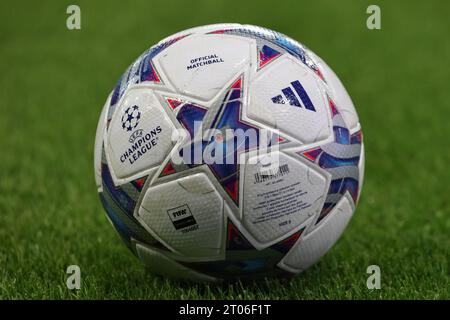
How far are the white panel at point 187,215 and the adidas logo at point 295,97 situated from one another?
56 cm

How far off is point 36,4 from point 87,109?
20.4 ft

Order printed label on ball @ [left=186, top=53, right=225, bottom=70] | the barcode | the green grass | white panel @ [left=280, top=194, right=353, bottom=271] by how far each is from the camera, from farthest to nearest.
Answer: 1. the green grass
2. white panel @ [left=280, top=194, right=353, bottom=271]
3. printed label on ball @ [left=186, top=53, right=225, bottom=70]
4. the barcode

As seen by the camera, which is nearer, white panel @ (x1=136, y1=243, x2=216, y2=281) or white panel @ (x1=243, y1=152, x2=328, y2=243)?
white panel @ (x1=243, y1=152, x2=328, y2=243)

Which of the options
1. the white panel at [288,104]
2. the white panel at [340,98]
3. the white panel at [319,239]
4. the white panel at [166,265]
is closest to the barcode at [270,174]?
the white panel at [288,104]

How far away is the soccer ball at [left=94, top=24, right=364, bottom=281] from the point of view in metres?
3.52

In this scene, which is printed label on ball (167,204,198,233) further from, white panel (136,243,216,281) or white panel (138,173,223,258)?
white panel (136,243,216,281)

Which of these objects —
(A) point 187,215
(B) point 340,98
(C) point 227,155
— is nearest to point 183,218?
(A) point 187,215

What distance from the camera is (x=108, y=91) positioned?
9.41 metres

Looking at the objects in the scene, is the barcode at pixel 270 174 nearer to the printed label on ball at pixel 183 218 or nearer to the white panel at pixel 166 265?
the printed label on ball at pixel 183 218

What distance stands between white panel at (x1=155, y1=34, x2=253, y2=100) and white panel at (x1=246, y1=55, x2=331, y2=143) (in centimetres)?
15

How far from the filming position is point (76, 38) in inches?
470

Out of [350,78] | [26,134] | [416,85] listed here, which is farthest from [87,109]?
[416,85]

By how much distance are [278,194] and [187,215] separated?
479 mm

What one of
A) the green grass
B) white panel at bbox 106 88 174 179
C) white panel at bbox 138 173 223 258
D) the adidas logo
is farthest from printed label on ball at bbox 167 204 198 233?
the adidas logo
